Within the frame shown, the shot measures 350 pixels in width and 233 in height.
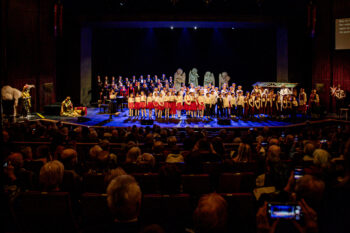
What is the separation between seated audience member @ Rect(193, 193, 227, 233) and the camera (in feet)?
6.98

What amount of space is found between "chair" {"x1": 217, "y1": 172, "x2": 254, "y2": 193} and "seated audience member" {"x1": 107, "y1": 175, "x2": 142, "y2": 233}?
212 cm

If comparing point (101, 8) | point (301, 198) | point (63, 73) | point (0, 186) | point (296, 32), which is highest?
point (101, 8)

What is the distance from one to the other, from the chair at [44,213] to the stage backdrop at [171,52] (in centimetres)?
1990

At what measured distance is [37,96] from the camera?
1722 centimetres

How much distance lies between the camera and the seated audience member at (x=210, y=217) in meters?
2.13

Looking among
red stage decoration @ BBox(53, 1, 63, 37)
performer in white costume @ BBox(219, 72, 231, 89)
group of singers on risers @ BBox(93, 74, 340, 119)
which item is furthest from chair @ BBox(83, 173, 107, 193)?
performer in white costume @ BBox(219, 72, 231, 89)

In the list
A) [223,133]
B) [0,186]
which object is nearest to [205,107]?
[223,133]

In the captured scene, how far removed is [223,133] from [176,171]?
4580mm

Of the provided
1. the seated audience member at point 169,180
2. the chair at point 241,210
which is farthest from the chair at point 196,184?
the chair at point 241,210

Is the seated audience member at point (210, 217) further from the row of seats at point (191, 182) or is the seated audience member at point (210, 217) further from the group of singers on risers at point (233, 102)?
the group of singers on risers at point (233, 102)

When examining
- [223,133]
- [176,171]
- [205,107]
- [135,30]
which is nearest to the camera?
[176,171]

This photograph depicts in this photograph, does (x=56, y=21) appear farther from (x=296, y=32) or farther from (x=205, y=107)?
(x=296, y=32)

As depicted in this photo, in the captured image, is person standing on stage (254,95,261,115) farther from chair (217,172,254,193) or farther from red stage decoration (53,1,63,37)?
chair (217,172,254,193)

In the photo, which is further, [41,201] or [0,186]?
[41,201]
